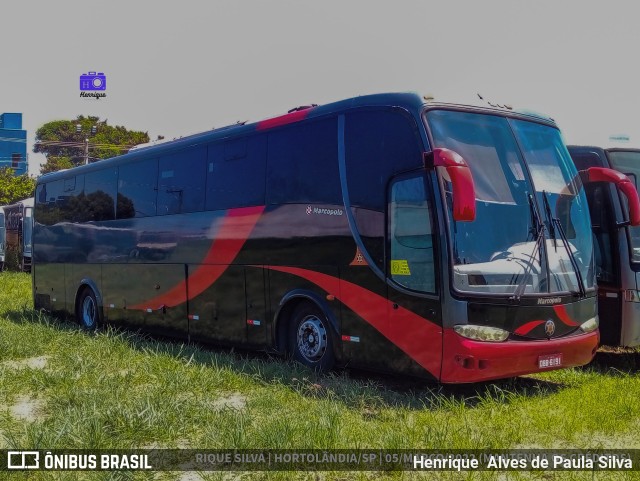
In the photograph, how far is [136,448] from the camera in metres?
5.51

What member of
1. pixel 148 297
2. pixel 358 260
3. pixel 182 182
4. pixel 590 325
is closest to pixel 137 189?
pixel 182 182

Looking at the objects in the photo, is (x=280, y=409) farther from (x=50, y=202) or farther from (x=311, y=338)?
(x=50, y=202)

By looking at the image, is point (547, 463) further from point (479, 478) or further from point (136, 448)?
point (136, 448)

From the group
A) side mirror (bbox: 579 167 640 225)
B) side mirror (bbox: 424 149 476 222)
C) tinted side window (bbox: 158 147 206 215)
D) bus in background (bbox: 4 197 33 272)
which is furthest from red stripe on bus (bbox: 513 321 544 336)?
bus in background (bbox: 4 197 33 272)

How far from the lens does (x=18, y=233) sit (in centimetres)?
3422

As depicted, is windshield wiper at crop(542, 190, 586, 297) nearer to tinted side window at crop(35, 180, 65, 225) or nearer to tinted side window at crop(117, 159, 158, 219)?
tinted side window at crop(117, 159, 158, 219)

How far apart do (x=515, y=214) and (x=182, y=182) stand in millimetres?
5711

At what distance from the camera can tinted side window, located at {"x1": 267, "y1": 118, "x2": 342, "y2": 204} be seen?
8516 mm

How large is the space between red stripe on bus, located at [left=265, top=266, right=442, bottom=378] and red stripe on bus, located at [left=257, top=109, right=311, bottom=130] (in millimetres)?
2082

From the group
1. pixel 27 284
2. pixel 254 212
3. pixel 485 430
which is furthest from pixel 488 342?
pixel 27 284

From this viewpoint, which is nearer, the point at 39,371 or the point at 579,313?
the point at 579,313

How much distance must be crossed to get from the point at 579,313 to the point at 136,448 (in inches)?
188

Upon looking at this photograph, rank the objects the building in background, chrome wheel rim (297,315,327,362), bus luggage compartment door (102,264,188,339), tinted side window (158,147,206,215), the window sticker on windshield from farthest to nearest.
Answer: the building in background, bus luggage compartment door (102,264,188,339), tinted side window (158,147,206,215), chrome wheel rim (297,315,327,362), the window sticker on windshield

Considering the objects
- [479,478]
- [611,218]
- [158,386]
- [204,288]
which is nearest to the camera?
[479,478]
